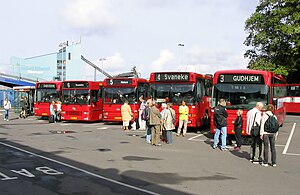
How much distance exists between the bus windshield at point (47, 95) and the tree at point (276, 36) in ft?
77.9

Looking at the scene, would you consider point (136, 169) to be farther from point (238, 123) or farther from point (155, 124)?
point (238, 123)

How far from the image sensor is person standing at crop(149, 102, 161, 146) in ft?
50.2

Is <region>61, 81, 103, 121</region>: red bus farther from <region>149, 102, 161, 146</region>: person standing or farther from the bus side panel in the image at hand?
<region>149, 102, 161, 146</region>: person standing

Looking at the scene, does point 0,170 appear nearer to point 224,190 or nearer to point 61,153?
point 61,153

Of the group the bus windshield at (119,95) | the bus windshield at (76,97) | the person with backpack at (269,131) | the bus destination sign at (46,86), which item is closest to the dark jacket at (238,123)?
the person with backpack at (269,131)

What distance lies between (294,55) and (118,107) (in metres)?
25.5

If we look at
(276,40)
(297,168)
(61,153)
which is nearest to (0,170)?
(61,153)

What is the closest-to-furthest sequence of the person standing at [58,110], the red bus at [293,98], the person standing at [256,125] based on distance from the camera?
1. the person standing at [256,125]
2. the person standing at [58,110]
3. the red bus at [293,98]

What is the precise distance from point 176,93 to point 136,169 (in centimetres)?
1049

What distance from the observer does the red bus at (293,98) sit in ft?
130

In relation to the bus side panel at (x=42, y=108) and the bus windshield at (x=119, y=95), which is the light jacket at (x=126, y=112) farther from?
the bus side panel at (x=42, y=108)

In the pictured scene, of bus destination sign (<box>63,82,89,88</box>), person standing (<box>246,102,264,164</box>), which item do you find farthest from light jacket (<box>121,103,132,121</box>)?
person standing (<box>246,102,264,164</box>)

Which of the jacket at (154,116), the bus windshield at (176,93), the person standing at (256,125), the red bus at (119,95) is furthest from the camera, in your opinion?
the red bus at (119,95)

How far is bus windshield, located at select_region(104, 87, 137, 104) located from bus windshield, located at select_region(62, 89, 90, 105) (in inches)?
90.6
